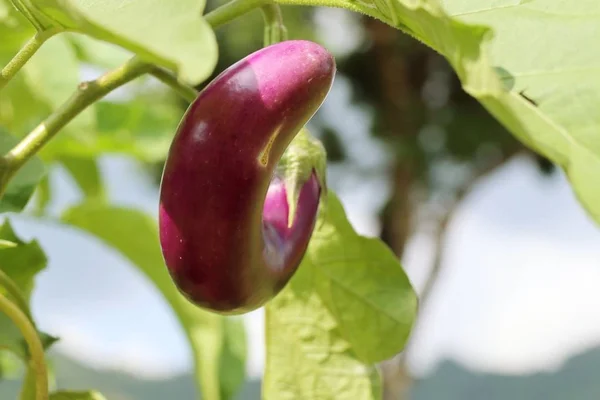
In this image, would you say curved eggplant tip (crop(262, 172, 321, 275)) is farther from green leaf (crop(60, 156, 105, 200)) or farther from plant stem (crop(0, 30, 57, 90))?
green leaf (crop(60, 156, 105, 200))

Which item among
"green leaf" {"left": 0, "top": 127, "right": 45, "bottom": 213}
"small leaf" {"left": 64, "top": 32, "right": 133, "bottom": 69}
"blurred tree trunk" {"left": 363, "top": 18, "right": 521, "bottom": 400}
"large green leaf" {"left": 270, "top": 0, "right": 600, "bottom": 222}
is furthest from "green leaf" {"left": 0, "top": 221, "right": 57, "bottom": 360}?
"blurred tree trunk" {"left": 363, "top": 18, "right": 521, "bottom": 400}

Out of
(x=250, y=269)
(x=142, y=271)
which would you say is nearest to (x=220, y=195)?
(x=250, y=269)

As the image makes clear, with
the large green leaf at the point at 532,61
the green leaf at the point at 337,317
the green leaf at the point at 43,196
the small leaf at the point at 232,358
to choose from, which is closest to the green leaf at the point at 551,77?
the large green leaf at the point at 532,61

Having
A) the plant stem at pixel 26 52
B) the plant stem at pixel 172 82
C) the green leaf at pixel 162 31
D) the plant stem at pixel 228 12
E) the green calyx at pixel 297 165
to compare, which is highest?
the green leaf at pixel 162 31

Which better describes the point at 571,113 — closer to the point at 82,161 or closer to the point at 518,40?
the point at 518,40

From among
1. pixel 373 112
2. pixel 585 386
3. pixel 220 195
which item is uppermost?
pixel 220 195

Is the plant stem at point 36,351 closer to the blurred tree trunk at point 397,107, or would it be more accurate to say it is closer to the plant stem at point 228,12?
the plant stem at point 228,12
